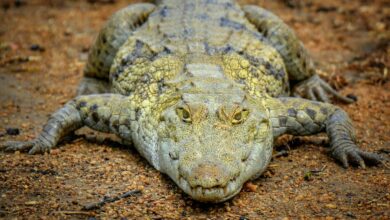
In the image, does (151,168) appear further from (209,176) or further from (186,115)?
(209,176)

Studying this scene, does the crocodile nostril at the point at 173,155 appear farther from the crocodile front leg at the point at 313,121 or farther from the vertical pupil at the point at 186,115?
the crocodile front leg at the point at 313,121

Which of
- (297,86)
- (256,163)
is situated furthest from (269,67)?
(256,163)

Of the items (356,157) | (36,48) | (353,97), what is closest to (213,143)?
(356,157)

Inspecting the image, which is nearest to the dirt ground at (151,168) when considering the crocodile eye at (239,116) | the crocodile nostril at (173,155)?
the crocodile nostril at (173,155)

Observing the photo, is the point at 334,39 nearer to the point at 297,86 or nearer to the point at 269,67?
the point at 297,86

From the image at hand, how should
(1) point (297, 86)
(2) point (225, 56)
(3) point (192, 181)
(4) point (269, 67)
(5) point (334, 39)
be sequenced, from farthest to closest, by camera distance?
(5) point (334, 39) → (1) point (297, 86) → (4) point (269, 67) → (2) point (225, 56) → (3) point (192, 181)

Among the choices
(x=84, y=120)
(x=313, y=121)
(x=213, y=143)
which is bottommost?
(x=84, y=120)

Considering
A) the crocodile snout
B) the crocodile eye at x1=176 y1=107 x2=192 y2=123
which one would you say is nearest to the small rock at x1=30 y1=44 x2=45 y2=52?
the crocodile eye at x1=176 y1=107 x2=192 y2=123
